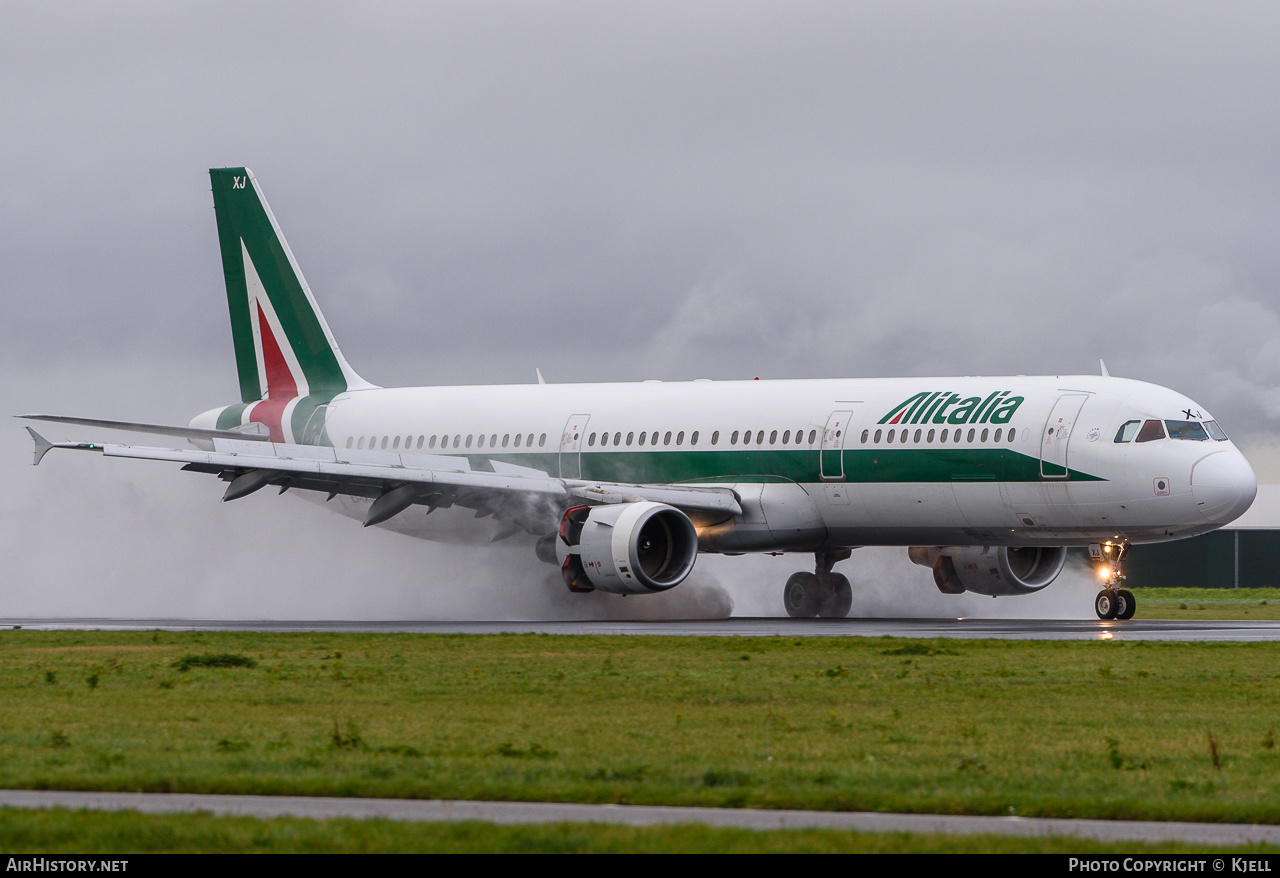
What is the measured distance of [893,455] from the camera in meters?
36.5

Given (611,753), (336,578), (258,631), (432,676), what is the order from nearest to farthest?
(611,753) < (432,676) < (258,631) < (336,578)

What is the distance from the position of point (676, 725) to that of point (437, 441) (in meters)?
28.3

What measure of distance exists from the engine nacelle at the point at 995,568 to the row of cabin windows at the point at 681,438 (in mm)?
4492

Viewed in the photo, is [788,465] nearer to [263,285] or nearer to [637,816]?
[263,285]

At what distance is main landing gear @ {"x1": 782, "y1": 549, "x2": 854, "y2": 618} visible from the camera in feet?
136

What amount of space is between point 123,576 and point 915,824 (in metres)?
36.7

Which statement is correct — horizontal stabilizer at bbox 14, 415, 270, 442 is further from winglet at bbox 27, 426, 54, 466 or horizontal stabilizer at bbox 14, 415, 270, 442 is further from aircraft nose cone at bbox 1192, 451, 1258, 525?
aircraft nose cone at bbox 1192, 451, 1258, 525

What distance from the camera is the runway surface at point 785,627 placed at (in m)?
31.3

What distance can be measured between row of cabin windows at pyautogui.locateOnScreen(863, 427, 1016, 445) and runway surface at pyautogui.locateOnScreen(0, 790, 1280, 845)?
948 inches

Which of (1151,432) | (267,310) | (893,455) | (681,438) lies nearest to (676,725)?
(1151,432)

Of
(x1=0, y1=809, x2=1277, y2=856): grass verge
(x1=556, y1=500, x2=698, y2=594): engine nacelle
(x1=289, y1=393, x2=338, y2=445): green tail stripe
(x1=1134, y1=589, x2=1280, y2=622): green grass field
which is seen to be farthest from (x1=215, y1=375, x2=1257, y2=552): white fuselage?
(x1=0, y1=809, x2=1277, y2=856): grass verge

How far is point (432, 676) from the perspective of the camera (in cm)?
2269
